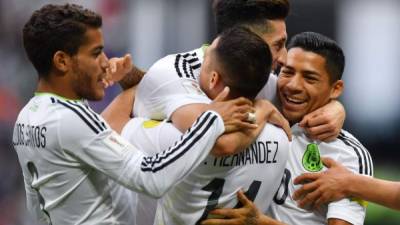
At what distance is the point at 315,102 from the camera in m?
3.36

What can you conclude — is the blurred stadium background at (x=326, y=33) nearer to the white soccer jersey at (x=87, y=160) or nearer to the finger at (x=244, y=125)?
the white soccer jersey at (x=87, y=160)

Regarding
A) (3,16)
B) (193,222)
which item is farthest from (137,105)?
(3,16)

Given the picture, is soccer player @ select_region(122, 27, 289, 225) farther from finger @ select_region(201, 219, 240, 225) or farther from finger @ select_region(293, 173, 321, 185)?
finger @ select_region(293, 173, 321, 185)

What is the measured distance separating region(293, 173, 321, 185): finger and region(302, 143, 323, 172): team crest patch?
0.05 m

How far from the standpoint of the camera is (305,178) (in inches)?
128

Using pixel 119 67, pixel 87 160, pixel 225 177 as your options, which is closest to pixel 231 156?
pixel 225 177

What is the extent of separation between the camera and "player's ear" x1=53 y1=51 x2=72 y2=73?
305 cm

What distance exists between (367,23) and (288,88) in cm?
409

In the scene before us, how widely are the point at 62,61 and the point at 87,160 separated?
1.25 feet

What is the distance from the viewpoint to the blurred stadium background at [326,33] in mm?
6691

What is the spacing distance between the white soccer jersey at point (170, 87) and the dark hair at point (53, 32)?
309 millimetres

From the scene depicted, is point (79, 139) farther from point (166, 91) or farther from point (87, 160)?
point (166, 91)

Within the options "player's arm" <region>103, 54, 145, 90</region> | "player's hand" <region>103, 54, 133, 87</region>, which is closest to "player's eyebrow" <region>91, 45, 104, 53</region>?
"player's arm" <region>103, 54, 145, 90</region>

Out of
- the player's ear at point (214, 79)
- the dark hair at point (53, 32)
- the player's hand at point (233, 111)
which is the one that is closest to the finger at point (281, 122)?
the player's hand at point (233, 111)
